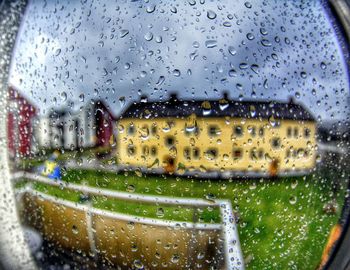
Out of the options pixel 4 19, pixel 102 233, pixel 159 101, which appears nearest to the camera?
pixel 159 101

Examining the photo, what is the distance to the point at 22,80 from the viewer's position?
1131 millimetres

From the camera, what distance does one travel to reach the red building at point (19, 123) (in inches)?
43.3

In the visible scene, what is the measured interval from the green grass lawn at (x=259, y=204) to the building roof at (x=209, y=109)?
17 centimetres

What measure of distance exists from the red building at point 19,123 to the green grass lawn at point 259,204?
138 millimetres

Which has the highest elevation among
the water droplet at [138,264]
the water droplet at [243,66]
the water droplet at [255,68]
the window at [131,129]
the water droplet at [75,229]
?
the water droplet at [243,66]

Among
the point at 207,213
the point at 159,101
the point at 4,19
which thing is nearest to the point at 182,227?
the point at 207,213

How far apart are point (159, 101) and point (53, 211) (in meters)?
0.50

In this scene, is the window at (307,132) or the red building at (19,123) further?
the red building at (19,123)

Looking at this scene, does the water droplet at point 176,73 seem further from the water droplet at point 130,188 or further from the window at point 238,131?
the water droplet at point 130,188

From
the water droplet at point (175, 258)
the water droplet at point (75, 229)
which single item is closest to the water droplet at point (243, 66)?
the water droplet at point (175, 258)

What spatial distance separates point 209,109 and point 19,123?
61 centimetres

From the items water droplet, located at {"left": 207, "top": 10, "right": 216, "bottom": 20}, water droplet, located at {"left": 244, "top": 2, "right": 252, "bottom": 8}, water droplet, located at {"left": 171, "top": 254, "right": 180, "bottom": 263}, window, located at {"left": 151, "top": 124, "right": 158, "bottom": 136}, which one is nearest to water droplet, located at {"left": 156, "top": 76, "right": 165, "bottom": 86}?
window, located at {"left": 151, "top": 124, "right": 158, "bottom": 136}

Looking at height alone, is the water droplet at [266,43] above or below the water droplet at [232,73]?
above

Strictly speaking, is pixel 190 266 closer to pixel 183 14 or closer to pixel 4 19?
pixel 183 14
